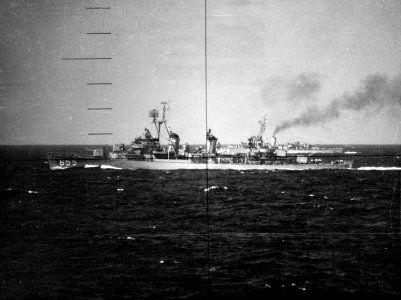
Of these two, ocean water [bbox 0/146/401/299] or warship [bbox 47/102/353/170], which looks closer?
ocean water [bbox 0/146/401/299]

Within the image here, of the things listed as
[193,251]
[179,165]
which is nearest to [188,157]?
[179,165]

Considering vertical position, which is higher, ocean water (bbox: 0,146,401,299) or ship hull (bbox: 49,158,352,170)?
ship hull (bbox: 49,158,352,170)

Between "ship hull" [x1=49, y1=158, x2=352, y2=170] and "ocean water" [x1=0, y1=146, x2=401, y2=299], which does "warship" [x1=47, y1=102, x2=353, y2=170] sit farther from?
"ocean water" [x1=0, y1=146, x2=401, y2=299]

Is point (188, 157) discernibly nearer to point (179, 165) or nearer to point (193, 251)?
point (179, 165)

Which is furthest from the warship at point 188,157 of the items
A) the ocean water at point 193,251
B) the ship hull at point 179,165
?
the ocean water at point 193,251

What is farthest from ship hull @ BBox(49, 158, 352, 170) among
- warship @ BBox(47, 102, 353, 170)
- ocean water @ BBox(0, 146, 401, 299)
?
ocean water @ BBox(0, 146, 401, 299)

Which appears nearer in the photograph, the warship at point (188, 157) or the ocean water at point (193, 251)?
the ocean water at point (193, 251)

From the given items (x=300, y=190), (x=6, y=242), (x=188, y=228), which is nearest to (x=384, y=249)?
(x=188, y=228)

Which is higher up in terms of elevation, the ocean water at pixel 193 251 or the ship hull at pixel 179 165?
the ship hull at pixel 179 165

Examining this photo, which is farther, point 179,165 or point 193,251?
point 179,165

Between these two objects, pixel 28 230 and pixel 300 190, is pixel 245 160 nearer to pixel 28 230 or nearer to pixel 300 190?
pixel 300 190

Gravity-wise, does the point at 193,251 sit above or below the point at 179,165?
below

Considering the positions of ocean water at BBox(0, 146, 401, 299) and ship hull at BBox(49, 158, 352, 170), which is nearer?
ocean water at BBox(0, 146, 401, 299)

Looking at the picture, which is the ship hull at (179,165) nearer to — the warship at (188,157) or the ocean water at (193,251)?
the warship at (188,157)
